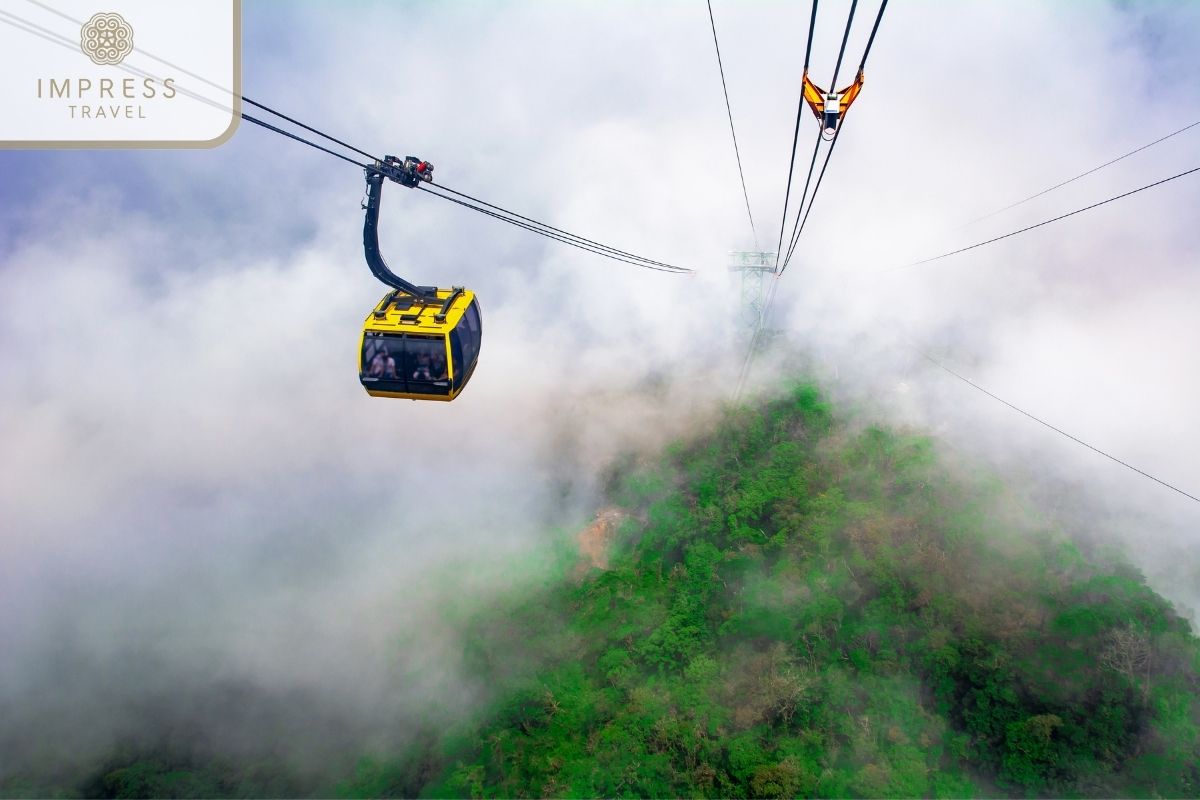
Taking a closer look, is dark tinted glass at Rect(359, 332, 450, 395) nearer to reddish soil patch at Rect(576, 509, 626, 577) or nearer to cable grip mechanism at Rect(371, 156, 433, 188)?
cable grip mechanism at Rect(371, 156, 433, 188)

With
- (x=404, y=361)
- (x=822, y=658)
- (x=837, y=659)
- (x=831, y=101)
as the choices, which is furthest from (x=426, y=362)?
(x=837, y=659)

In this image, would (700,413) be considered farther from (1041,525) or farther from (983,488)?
(1041,525)

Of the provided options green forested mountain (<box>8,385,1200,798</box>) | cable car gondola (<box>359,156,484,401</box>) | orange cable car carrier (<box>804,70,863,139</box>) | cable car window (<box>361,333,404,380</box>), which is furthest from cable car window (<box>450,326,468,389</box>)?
green forested mountain (<box>8,385,1200,798</box>)

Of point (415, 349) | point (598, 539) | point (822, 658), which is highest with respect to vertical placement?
point (415, 349)

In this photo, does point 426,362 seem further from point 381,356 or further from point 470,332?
point 470,332

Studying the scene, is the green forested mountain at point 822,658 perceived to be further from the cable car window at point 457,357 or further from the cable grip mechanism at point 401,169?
the cable grip mechanism at point 401,169
